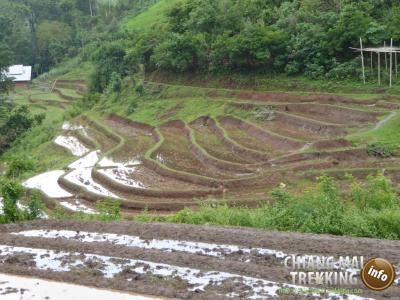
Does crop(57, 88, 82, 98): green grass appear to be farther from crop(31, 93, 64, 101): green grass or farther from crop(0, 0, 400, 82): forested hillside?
crop(0, 0, 400, 82): forested hillside

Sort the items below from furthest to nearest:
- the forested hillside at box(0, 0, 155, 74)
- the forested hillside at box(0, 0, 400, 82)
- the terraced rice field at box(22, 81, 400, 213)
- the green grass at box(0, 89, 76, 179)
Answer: the forested hillside at box(0, 0, 155, 74) → the forested hillside at box(0, 0, 400, 82) → the green grass at box(0, 89, 76, 179) → the terraced rice field at box(22, 81, 400, 213)

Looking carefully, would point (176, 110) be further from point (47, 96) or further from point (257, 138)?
point (47, 96)

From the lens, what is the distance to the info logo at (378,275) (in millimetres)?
8189

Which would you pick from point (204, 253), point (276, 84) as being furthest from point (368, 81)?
point (204, 253)

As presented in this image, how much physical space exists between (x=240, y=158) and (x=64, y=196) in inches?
286

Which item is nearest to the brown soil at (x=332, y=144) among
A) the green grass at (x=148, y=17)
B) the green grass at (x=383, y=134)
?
the green grass at (x=383, y=134)

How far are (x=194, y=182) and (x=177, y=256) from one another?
10.8 metres

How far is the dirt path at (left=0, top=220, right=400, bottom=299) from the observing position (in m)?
8.98

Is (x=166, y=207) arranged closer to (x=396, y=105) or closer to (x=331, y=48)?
(x=396, y=105)

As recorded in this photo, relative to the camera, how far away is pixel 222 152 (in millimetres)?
24094

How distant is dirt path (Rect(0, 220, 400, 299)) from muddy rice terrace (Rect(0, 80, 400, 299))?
0.02 metres

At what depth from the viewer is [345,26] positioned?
93.4 ft

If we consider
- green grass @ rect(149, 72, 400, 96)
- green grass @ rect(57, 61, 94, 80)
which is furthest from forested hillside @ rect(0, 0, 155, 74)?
green grass @ rect(149, 72, 400, 96)

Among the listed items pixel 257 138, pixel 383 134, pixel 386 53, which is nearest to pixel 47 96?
pixel 257 138
